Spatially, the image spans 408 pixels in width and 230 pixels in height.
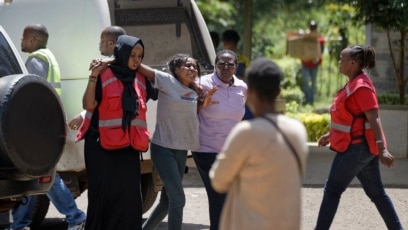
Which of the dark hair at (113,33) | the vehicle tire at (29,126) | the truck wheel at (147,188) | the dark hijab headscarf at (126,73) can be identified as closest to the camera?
the vehicle tire at (29,126)

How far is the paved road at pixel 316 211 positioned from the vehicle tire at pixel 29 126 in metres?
2.59

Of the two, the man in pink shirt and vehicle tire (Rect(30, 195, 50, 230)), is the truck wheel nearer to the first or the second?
vehicle tire (Rect(30, 195, 50, 230))

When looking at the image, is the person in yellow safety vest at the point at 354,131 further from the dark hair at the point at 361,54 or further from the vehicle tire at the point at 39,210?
the vehicle tire at the point at 39,210

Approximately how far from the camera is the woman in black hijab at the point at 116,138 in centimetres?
743

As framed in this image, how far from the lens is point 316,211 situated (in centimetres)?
1044

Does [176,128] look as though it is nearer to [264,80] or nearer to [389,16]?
[264,80]

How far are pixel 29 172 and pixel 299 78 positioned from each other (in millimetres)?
16298

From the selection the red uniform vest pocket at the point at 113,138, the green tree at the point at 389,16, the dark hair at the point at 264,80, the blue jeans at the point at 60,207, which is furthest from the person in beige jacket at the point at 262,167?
the green tree at the point at 389,16

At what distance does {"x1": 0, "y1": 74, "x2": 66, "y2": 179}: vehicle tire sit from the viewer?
6.95 meters

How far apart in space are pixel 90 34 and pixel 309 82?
1351cm

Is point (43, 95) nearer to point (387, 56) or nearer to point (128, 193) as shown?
point (128, 193)

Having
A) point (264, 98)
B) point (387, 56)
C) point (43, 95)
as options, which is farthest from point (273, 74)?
point (387, 56)

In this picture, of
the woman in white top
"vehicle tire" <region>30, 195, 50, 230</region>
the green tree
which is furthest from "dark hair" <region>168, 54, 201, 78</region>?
the green tree

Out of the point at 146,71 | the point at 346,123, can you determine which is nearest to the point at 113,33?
the point at 146,71
